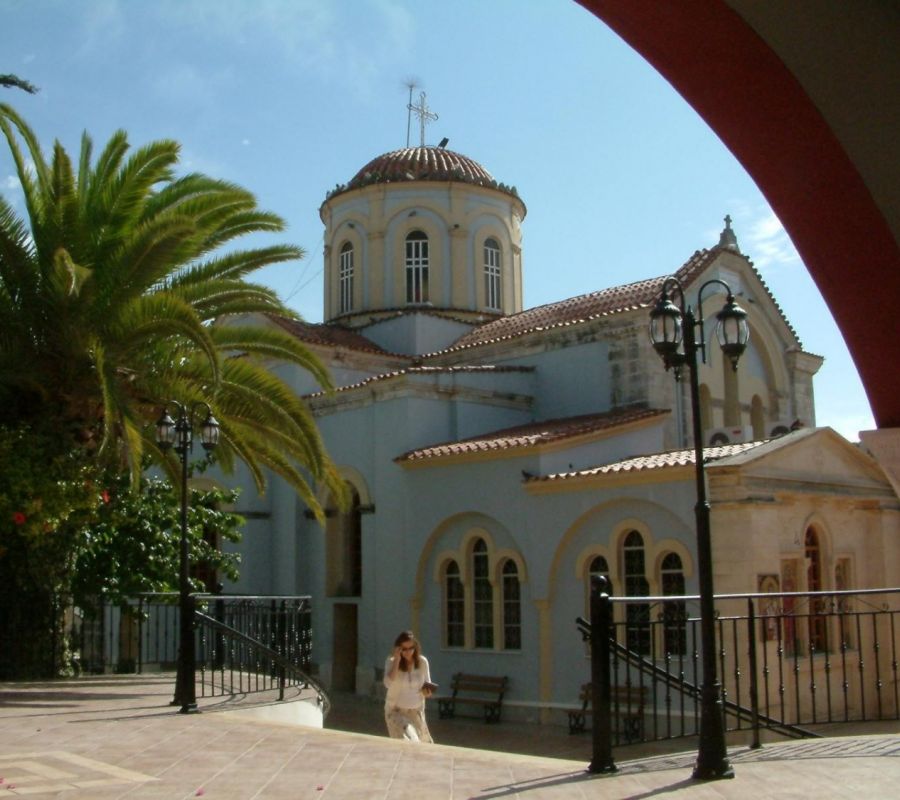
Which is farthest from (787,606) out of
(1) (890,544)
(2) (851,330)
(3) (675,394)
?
(2) (851,330)

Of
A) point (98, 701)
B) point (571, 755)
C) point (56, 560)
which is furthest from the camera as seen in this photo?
point (571, 755)

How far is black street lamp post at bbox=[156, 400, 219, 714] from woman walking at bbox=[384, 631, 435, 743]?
2388 mm

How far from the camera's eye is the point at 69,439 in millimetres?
14812

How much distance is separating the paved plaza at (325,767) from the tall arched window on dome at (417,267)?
19.5m

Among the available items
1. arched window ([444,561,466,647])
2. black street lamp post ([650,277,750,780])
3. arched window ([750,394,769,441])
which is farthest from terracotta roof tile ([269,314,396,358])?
black street lamp post ([650,277,750,780])

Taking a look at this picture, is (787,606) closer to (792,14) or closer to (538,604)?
(538,604)

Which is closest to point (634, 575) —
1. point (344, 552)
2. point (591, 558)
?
point (591, 558)

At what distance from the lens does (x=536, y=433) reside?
71.7 ft

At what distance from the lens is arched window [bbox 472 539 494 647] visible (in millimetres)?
21734

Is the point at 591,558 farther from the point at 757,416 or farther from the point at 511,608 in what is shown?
the point at 757,416

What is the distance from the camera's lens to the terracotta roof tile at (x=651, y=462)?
736 inches

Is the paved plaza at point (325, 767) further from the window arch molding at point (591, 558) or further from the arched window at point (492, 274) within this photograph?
the arched window at point (492, 274)

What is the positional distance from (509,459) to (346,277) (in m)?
12.2

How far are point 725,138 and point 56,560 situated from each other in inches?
542
